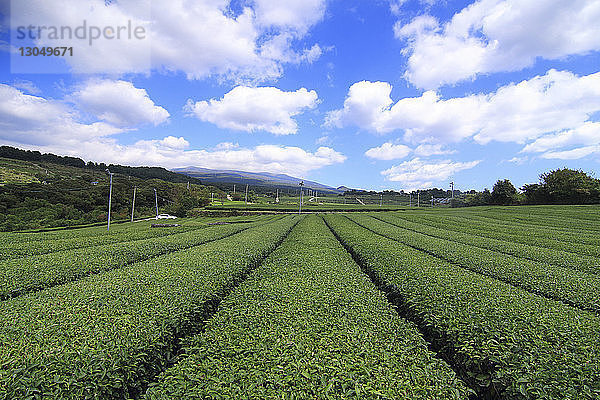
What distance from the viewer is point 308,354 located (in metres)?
4.58

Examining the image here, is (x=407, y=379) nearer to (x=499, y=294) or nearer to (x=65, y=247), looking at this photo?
(x=499, y=294)

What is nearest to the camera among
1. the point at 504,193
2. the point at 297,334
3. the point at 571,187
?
the point at 297,334

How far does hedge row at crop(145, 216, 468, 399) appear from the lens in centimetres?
383

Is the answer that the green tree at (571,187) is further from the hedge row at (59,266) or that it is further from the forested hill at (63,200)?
the forested hill at (63,200)

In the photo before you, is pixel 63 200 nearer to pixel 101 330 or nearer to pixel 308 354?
pixel 101 330

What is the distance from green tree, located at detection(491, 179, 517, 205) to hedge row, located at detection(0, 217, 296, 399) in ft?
269

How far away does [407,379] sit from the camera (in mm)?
4070

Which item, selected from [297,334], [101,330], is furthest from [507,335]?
[101,330]

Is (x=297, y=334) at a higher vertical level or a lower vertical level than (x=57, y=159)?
lower

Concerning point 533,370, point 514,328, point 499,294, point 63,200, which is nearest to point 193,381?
point 533,370

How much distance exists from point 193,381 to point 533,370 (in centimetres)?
521

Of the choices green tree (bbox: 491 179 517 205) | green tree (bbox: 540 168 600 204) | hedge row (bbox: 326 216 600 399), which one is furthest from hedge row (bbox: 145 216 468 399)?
green tree (bbox: 491 179 517 205)

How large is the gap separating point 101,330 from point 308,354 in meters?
4.03

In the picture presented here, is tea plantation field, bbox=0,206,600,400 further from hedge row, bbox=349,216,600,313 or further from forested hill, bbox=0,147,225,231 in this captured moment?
forested hill, bbox=0,147,225,231
